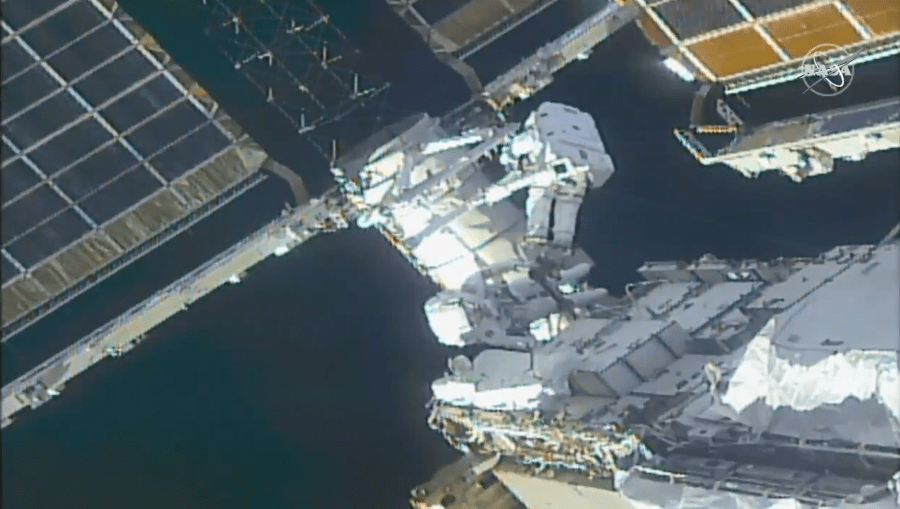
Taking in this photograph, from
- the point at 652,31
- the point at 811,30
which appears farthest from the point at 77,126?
the point at 811,30

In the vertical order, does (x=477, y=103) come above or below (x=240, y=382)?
above

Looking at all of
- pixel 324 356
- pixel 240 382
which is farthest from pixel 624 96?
pixel 240 382

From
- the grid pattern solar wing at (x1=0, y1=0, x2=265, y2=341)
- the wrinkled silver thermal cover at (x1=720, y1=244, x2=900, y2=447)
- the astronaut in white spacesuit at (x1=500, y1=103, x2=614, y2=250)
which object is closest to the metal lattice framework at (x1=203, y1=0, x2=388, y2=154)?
the grid pattern solar wing at (x1=0, y1=0, x2=265, y2=341)

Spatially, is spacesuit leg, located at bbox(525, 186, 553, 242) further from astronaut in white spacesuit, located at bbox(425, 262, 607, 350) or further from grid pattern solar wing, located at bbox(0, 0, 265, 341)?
grid pattern solar wing, located at bbox(0, 0, 265, 341)

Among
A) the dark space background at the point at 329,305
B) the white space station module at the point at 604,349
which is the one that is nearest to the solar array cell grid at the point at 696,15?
the dark space background at the point at 329,305

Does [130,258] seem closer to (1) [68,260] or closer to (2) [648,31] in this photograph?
(1) [68,260]

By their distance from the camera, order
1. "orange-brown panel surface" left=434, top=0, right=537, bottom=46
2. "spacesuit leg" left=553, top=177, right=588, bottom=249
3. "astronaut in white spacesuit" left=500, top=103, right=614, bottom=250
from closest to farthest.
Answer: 1. "astronaut in white spacesuit" left=500, top=103, right=614, bottom=250
2. "spacesuit leg" left=553, top=177, right=588, bottom=249
3. "orange-brown panel surface" left=434, top=0, right=537, bottom=46
